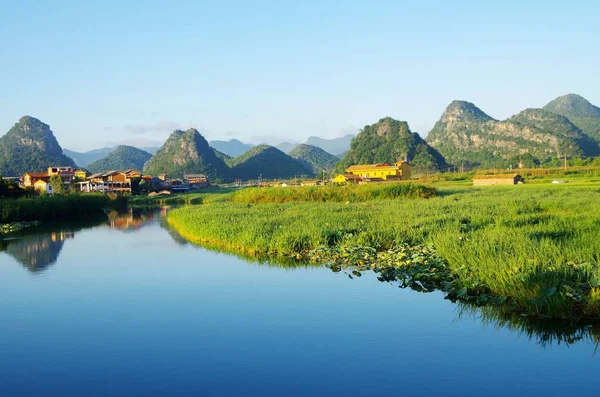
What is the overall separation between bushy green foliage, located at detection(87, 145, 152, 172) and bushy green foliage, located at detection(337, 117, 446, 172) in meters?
83.1

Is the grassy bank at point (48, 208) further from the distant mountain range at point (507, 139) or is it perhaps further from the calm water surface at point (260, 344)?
the distant mountain range at point (507, 139)

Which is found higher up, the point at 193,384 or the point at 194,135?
the point at 194,135

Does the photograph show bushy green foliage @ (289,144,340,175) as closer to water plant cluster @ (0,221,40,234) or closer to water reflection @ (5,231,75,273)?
water plant cluster @ (0,221,40,234)

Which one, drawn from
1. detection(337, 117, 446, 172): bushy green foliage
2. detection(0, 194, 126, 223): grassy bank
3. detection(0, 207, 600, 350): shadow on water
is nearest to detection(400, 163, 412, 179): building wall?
detection(337, 117, 446, 172): bushy green foliage

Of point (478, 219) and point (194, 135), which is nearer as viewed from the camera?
point (478, 219)

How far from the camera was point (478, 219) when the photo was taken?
1752cm

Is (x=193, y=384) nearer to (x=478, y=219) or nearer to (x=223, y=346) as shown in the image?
(x=223, y=346)

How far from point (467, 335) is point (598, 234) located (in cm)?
625

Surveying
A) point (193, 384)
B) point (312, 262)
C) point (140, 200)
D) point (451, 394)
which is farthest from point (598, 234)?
point (140, 200)

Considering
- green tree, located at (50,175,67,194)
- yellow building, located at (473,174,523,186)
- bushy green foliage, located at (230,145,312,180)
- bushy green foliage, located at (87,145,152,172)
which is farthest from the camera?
bushy green foliage, located at (87,145,152,172)

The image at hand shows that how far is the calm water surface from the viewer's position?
6973mm

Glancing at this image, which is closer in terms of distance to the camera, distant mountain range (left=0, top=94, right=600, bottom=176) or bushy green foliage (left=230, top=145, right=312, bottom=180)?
distant mountain range (left=0, top=94, right=600, bottom=176)

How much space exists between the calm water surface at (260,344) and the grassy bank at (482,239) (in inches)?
29.7

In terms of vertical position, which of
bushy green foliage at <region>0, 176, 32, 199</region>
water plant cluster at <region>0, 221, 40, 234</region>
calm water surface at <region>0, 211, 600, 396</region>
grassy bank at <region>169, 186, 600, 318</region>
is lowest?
calm water surface at <region>0, 211, 600, 396</region>
